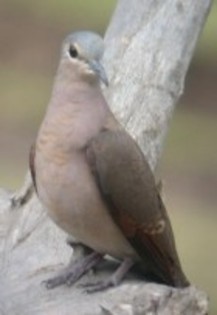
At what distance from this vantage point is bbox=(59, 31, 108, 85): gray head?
3.46 metres

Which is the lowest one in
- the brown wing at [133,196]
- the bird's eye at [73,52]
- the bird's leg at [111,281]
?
the bird's leg at [111,281]

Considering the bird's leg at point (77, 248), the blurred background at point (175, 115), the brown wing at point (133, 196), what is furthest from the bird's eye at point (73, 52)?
the blurred background at point (175, 115)

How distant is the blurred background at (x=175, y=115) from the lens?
20.5 feet

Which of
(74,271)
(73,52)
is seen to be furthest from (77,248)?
(73,52)

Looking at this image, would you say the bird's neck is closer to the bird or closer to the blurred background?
the bird

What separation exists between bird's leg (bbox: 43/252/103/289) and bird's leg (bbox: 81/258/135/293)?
28mm

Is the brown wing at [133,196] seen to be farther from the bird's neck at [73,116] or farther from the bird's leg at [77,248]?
the bird's leg at [77,248]

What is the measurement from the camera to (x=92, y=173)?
11.5ft

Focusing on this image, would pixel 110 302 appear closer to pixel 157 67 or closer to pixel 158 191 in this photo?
pixel 158 191

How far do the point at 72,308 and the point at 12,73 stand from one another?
430 centimetres

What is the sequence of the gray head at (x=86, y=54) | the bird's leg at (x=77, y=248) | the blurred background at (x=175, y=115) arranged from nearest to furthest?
the gray head at (x=86, y=54) → the bird's leg at (x=77, y=248) → the blurred background at (x=175, y=115)

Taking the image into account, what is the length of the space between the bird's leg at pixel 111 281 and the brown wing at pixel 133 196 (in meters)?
0.04

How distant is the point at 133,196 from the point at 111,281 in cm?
16

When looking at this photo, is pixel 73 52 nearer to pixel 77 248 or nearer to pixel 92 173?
pixel 92 173
